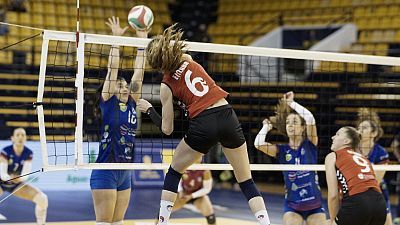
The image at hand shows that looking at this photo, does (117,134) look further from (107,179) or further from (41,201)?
(41,201)

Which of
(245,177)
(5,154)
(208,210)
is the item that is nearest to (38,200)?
(5,154)

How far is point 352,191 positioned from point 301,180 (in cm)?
132

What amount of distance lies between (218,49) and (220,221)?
3.78 m

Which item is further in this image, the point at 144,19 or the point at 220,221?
the point at 220,221

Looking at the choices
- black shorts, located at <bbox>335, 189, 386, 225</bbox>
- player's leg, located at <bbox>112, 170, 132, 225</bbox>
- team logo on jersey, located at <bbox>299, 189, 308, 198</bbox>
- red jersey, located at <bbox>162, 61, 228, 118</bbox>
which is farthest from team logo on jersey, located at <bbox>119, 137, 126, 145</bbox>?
black shorts, located at <bbox>335, 189, 386, 225</bbox>

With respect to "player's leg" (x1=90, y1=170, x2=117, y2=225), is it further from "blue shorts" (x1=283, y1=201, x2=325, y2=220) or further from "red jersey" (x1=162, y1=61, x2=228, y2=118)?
"blue shorts" (x1=283, y1=201, x2=325, y2=220)

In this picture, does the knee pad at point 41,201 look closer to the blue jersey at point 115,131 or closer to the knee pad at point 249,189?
the blue jersey at point 115,131

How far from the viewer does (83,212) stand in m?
10.9

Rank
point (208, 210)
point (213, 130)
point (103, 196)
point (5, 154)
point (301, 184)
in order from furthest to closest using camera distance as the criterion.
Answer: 1. point (5, 154)
2. point (208, 210)
3. point (301, 184)
4. point (103, 196)
5. point (213, 130)

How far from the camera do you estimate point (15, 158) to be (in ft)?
29.4

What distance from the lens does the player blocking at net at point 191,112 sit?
5043 millimetres

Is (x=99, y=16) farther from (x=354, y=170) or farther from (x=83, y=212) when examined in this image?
(x=354, y=170)

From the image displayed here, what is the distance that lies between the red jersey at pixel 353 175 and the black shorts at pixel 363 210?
7cm

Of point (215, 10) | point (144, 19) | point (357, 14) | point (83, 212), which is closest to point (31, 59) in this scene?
point (83, 212)
